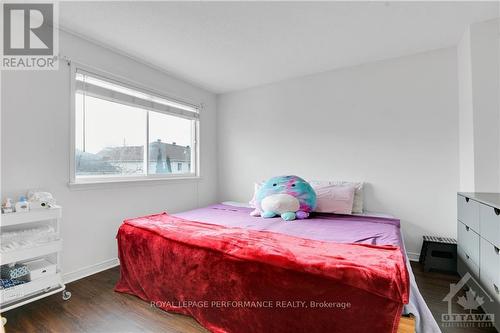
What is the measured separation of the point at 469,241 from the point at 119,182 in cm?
328

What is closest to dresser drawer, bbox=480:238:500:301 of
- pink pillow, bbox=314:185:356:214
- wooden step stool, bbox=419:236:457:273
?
wooden step stool, bbox=419:236:457:273

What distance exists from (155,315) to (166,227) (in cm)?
61

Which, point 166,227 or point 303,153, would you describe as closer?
point 166,227

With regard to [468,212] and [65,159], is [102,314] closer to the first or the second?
[65,159]

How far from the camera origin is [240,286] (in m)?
1.42

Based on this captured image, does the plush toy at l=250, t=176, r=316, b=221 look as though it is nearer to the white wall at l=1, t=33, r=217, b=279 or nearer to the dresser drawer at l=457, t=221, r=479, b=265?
the dresser drawer at l=457, t=221, r=479, b=265

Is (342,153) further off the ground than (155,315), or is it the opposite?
(342,153)

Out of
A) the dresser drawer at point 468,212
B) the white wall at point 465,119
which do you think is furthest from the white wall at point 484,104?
the dresser drawer at point 468,212

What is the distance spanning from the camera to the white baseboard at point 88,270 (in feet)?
7.04

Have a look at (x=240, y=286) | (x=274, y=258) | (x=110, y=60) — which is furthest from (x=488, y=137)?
(x=110, y=60)

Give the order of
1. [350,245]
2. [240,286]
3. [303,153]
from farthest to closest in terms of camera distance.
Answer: [303,153] → [350,245] → [240,286]

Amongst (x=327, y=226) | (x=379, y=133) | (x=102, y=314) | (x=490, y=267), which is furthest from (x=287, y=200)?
(x=102, y=314)

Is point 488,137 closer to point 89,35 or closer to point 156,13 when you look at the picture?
point 156,13

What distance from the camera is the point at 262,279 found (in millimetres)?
1349
